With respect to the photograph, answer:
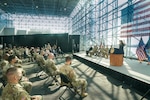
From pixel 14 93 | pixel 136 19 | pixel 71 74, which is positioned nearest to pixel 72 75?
pixel 71 74

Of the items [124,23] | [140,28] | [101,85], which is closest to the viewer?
[101,85]

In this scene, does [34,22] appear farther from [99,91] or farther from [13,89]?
[13,89]

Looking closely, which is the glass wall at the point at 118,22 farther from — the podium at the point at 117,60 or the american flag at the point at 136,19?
the podium at the point at 117,60

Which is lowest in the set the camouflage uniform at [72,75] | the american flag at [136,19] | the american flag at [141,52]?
the camouflage uniform at [72,75]

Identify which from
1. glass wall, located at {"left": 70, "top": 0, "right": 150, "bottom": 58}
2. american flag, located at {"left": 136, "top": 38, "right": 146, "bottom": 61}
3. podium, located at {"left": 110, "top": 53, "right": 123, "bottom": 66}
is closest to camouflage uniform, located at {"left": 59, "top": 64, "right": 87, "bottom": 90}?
podium, located at {"left": 110, "top": 53, "right": 123, "bottom": 66}

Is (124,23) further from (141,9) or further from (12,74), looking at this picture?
(12,74)

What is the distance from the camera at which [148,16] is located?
8.57m

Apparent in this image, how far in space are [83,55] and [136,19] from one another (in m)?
5.32

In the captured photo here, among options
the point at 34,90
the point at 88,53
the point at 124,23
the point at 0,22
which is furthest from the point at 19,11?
the point at 34,90

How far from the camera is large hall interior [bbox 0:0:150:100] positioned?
4000 millimetres

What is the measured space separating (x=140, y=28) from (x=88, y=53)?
4804mm

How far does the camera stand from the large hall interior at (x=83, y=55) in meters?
4.00

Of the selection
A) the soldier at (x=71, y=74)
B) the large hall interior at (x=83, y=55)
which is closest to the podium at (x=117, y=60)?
the large hall interior at (x=83, y=55)

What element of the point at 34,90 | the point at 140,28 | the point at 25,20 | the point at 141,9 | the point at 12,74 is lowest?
→ the point at 34,90
